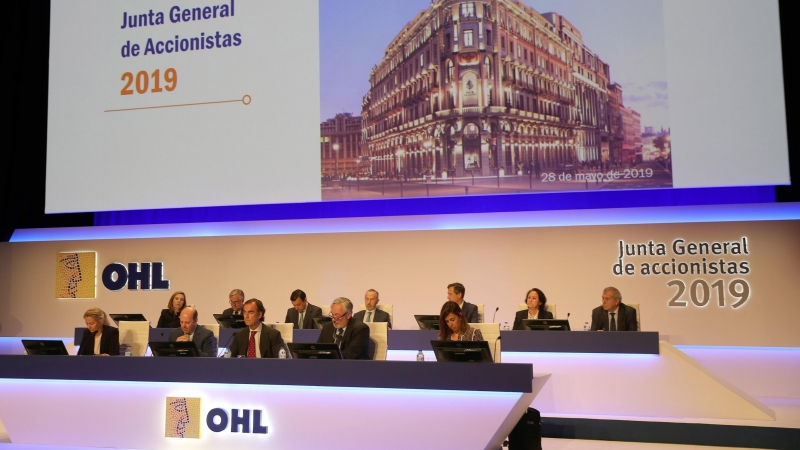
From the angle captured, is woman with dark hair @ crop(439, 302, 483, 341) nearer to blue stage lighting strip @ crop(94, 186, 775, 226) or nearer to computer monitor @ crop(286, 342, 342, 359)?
computer monitor @ crop(286, 342, 342, 359)

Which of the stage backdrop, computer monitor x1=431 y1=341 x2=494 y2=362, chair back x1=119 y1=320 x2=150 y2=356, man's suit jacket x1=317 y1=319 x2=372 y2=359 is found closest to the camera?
computer monitor x1=431 y1=341 x2=494 y2=362

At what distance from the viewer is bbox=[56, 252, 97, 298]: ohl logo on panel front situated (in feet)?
34.6

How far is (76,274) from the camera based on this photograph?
1062 centimetres

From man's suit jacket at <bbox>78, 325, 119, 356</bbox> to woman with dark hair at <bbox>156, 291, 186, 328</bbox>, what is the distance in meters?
1.64

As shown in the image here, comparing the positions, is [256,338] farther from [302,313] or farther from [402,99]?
[402,99]

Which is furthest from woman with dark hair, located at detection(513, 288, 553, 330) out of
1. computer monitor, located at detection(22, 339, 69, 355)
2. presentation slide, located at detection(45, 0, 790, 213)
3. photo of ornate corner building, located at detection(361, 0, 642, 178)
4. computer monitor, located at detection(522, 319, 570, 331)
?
computer monitor, located at detection(22, 339, 69, 355)

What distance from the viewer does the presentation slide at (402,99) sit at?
7.56m

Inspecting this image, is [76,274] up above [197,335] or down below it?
above

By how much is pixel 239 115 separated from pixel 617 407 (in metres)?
4.90

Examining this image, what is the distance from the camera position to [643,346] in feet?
20.9

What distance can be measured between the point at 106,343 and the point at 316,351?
2.10m

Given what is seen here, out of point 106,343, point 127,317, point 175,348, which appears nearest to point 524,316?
point 175,348

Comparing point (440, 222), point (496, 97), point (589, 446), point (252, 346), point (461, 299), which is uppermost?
point (496, 97)

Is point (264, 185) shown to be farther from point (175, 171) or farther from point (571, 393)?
point (571, 393)
